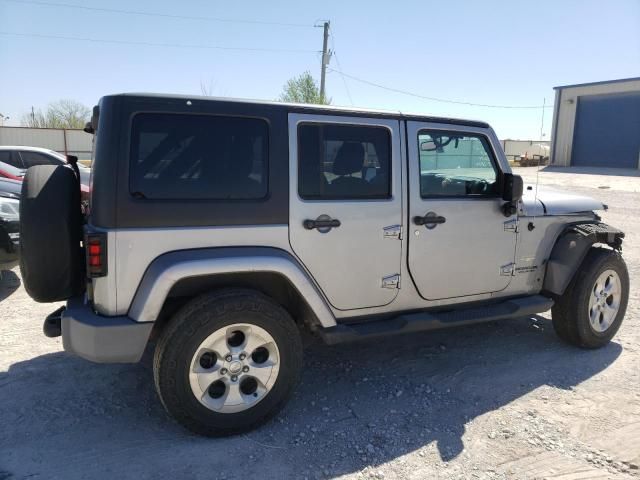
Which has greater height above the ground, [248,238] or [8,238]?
[248,238]

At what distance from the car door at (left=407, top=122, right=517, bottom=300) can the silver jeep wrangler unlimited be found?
0.01 metres

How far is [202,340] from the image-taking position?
2.83m

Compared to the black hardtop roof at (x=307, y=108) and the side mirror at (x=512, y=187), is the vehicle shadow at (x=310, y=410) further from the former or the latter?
the black hardtop roof at (x=307, y=108)

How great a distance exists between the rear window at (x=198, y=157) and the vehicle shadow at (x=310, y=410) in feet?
4.83

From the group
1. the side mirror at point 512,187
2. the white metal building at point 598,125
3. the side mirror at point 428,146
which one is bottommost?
the side mirror at point 512,187

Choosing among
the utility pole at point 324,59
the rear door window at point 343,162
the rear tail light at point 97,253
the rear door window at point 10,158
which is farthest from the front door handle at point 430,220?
the utility pole at point 324,59

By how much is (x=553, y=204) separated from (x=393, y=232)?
1.75 metres

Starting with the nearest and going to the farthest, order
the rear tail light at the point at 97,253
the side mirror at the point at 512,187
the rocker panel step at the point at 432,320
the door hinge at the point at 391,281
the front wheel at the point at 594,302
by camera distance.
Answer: the rear tail light at the point at 97,253 → the rocker panel step at the point at 432,320 → the door hinge at the point at 391,281 → the side mirror at the point at 512,187 → the front wheel at the point at 594,302

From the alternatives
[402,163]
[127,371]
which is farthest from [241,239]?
[127,371]

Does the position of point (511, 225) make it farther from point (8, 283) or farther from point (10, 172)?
point (10, 172)

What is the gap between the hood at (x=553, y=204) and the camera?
4.09 meters

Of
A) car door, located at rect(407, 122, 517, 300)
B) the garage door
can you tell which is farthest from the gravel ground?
the garage door

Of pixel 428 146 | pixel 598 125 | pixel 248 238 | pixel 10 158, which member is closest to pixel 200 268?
pixel 248 238

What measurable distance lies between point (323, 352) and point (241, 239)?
170cm
